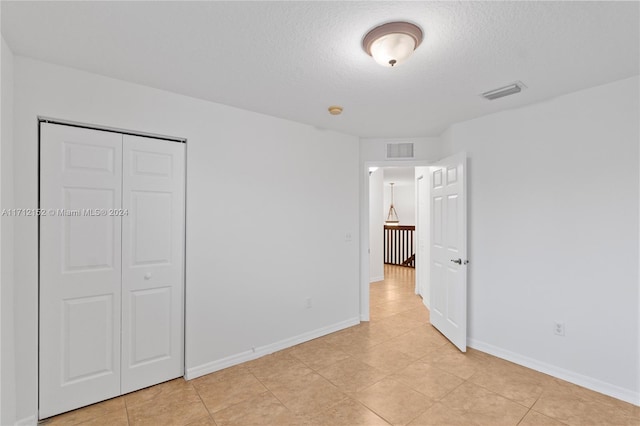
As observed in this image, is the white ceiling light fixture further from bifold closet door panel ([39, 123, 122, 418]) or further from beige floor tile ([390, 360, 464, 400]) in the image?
beige floor tile ([390, 360, 464, 400])

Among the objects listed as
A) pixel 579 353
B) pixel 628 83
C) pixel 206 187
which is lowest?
pixel 579 353

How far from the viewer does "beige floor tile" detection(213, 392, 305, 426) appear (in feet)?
7.05

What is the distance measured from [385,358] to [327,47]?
114 inches

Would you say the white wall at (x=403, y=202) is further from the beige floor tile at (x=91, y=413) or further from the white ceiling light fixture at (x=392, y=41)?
the beige floor tile at (x=91, y=413)

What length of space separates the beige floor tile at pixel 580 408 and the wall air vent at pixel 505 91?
100.0 inches

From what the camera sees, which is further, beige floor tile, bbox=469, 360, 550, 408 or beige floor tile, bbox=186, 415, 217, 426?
beige floor tile, bbox=469, 360, 550, 408

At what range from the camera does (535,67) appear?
2.20 meters

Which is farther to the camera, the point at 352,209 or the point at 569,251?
the point at 352,209

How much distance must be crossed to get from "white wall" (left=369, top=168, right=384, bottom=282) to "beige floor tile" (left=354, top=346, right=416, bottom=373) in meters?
3.45

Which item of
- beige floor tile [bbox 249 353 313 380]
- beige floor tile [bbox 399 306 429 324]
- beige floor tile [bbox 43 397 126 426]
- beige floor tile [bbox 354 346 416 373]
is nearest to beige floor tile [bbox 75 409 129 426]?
beige floor tile [bbox 43 397 126 426]

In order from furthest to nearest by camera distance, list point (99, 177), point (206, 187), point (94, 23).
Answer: point (206, 187) < point (99, 177) < point (94, 23)

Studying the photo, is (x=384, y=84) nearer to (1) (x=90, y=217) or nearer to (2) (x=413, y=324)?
(1) (x=90, y=217)

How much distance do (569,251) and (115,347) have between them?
3.96 m

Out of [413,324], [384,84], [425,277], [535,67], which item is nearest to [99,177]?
[384,84]
